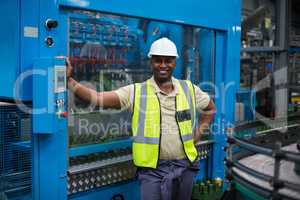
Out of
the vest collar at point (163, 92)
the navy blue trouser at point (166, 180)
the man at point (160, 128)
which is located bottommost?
the navy blue trouser at point (166, 180)

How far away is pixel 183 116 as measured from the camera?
266cm

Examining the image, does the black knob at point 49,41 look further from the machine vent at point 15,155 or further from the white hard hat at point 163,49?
the white hard hat at point 163,49

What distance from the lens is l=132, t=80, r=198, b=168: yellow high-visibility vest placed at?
2541mm

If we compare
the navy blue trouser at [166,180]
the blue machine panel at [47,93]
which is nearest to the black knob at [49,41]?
the blue machine panel at [47,93]

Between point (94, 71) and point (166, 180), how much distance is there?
1.01 meters

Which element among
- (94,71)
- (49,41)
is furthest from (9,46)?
(94,71)

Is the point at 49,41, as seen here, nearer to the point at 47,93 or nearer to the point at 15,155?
the point at 47,93

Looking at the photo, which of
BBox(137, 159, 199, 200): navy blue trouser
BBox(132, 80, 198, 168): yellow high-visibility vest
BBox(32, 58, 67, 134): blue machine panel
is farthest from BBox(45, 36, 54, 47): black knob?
BBox(137, 159, 199, 200): navy blue trouser

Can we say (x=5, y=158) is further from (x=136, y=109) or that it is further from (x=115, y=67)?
(x=115, y=67)

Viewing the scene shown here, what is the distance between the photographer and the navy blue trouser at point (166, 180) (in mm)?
2504

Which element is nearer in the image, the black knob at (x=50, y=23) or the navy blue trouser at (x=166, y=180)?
the black knob at (x=50, y=23)

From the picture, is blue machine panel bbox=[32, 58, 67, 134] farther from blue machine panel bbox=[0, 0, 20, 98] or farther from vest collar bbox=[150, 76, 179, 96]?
vest collar bbox=[150, 76, 179, 96]

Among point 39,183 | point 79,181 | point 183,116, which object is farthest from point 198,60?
point 39,183

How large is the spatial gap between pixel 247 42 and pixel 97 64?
11.5ft
